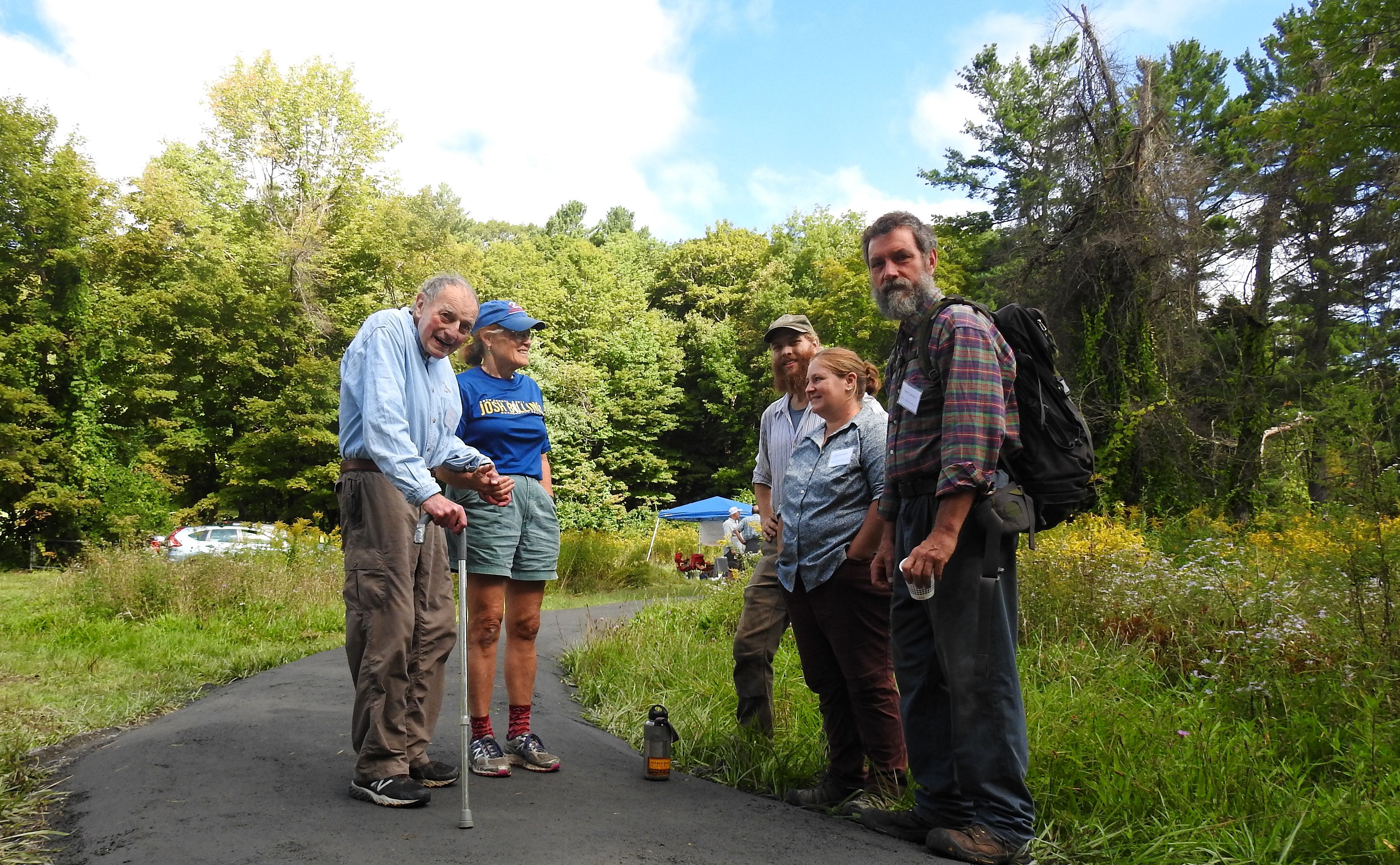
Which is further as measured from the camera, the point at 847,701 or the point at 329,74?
the point at 329,74

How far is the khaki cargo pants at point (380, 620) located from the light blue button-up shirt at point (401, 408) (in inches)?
6.2

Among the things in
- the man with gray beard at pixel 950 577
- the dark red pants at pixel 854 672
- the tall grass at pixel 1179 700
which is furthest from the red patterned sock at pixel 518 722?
the man with gray beard at pixel 950 577

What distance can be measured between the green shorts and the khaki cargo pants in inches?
16.3

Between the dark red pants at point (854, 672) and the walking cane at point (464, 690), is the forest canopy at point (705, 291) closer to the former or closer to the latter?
the dark red pants at point (854, 672)

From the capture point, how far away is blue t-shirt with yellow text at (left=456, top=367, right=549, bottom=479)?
466cm

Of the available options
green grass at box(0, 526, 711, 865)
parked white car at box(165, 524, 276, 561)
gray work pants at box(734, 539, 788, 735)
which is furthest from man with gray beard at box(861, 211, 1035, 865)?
parked white car at box(165, 524, 276, 561)

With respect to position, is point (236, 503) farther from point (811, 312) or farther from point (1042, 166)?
point (1042, 166)

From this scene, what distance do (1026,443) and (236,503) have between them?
35.3 metres

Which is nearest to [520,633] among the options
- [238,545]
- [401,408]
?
[401,408]

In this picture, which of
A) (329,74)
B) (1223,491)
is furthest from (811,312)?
(1223,491)

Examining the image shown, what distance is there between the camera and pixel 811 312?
40219 mm

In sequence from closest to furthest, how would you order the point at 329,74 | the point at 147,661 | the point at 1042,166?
1. the point at 147,661
2. the point at 1042,166
3. the point at 329,74

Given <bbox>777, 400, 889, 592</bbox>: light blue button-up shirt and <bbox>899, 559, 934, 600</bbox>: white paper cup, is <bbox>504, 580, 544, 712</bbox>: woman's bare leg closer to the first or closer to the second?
<bbox>777, 400, 889, 592</bbox>: light blue button-up shirt

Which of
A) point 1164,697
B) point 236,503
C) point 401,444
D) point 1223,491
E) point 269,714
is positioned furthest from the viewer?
point 236,503
